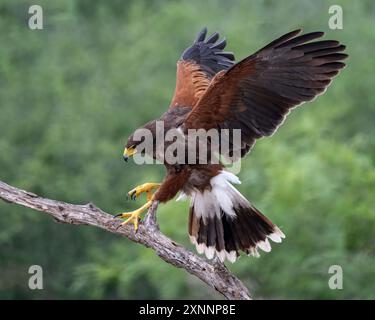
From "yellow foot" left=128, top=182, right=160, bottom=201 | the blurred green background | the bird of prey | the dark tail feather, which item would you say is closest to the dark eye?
the bird of prey

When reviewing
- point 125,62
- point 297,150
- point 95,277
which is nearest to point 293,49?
point 297,150

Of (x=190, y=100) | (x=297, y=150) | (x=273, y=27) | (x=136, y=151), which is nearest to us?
(x=136, y=151)

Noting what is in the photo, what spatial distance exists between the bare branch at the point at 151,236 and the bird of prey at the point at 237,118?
0.13 m

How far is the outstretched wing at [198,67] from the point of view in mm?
10141

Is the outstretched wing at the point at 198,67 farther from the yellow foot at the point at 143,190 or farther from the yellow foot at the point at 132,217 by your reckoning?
the yellow foot at the point at 132,217

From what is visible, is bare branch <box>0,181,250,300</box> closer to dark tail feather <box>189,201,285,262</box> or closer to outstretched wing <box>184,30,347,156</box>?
dark tail feather <box>189,201,285,262</box>

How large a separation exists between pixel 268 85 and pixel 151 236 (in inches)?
62.9

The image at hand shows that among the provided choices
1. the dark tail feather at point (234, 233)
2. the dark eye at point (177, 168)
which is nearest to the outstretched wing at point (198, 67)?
the dark eye at point (177, 168)

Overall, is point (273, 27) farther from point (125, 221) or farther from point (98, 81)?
point (125, 221)

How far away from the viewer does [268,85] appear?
29.7 ft

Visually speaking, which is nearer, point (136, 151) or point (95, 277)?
point (136, 151)

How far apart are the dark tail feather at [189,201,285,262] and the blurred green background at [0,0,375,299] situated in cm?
497

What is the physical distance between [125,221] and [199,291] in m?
6.28

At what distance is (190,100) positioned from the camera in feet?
33.0
